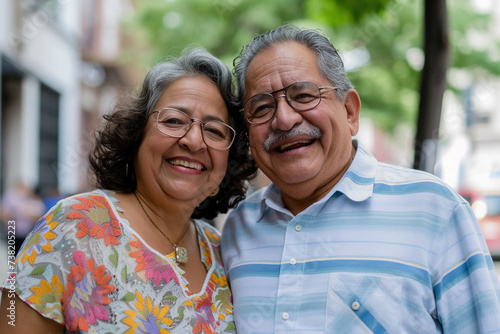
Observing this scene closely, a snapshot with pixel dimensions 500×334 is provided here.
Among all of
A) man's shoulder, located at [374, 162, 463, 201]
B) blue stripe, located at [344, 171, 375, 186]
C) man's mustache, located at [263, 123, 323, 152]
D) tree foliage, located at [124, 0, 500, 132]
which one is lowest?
tree foliage, located at [124, 0, 500, 132]

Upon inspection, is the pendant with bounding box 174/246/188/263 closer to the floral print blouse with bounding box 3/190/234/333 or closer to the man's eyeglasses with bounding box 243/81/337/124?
the floral print blouse with bounding box 3/190/234/333

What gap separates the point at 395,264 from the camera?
2109 mm

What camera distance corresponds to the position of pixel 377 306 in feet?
6.86

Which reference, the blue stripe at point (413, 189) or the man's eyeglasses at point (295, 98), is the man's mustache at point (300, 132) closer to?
the man's eyeglasses at point (295, 98)

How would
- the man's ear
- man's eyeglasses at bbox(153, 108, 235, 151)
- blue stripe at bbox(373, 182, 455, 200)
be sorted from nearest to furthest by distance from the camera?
blue stripe at bbox(373, 182, 455, 200) < man's eyeglasses at bbox(153, 108, 235, 151) < the man's ear

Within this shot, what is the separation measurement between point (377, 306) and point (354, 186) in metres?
0.51

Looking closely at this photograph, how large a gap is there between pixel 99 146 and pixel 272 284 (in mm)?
1068

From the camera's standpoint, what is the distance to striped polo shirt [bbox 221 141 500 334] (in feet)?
6.68

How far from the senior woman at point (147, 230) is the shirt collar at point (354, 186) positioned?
27cm

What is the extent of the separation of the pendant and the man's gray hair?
2.97 ft

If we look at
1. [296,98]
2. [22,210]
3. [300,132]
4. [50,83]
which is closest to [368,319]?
[300,132]

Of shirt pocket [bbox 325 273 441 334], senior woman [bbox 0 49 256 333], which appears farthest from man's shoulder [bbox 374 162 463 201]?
senior woman [bbox 0 49 256 333]

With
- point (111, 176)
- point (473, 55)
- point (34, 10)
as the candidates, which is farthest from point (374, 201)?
point (34, 10)

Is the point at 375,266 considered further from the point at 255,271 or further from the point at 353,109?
the point at 353,109
